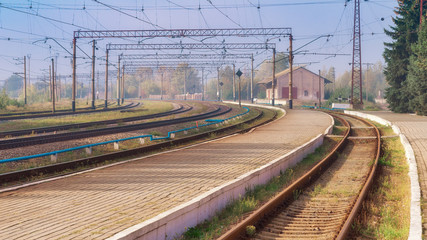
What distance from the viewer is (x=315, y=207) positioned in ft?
26.6

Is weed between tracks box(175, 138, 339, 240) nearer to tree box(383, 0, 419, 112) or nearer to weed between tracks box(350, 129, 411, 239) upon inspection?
weed between tracks box(350, 129, 411, 239)

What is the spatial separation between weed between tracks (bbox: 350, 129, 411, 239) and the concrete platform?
2.68m

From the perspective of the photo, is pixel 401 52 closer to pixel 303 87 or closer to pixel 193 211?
pixel 193 211

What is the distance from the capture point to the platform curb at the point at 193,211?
17.6 feet

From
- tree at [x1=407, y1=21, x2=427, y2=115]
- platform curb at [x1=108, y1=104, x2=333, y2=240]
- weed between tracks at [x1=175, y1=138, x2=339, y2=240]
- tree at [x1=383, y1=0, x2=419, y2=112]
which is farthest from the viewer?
tree at [x1=383, y1=0, x2=419, y2=112]

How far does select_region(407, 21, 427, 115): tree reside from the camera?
100 ft

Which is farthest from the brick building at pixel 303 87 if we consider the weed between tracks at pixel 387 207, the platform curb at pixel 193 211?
the platform curb at pixel 193 211

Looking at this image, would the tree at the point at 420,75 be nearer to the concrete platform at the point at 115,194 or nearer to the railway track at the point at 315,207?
the railway track at the point at 315,207

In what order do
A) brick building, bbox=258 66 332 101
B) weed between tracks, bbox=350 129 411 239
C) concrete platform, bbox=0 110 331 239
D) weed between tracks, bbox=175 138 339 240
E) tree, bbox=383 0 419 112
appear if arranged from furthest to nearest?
brick building, bbox=258 66 332 101 < tree, bbox=383 0 419 112 < weed between tracks, bbox=350 129 411 239 < weed between tracks, bbox=175 138 339 240 < concrete platform, bbox=0 110 331 239

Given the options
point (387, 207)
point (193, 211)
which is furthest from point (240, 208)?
point (387, 207)

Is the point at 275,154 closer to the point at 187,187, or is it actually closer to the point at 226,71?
the point at 187,187

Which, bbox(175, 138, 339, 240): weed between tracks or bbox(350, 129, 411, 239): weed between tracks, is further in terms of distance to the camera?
bbox(350, 129, 411, 239): weed between tracks

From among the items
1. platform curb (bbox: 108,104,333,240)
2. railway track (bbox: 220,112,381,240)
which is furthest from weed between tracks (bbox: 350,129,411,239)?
platform curb (bbox: 108,104,333,240)

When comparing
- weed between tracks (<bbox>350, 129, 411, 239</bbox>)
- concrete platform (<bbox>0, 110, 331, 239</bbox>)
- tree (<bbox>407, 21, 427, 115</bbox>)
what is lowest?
weed between tracks (<bbox>350, 129, 411, 239</bbox>)
